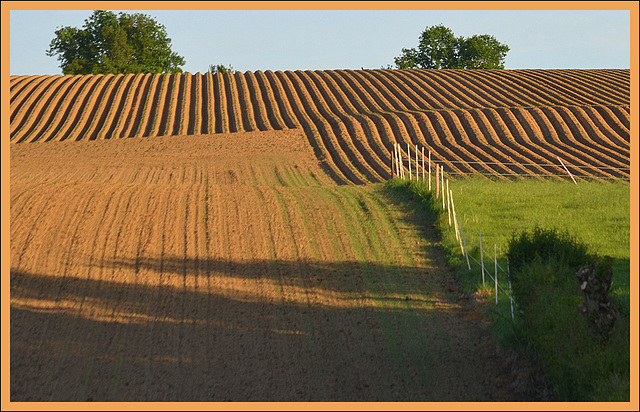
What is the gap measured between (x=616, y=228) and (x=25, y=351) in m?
15.3

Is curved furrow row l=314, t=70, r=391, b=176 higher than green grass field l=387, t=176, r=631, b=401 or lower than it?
higher

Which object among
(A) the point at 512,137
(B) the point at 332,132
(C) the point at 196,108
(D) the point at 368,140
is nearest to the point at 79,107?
(C) the point at 196,108

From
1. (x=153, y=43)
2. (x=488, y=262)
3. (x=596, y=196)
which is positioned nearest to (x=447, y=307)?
(x=488, y=262)

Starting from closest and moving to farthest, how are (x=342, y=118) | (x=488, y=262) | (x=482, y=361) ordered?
(x=482, y=361) → (x=488, y=262) → (x=342, y=118)

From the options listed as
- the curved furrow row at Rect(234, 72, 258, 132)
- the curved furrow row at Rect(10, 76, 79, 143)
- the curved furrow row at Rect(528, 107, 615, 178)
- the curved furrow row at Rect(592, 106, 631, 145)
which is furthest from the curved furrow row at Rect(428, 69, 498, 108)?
the curved furrow row at Rect(10, 76, 79, 143)

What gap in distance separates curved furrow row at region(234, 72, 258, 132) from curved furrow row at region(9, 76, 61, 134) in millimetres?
13899

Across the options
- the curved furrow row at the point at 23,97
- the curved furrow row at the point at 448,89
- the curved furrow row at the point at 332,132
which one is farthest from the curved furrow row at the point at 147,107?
the curved furrow row at the point at 448,89

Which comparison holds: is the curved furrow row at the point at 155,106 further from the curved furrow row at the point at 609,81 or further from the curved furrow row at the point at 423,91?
the curved furrow row at the point at 609,81

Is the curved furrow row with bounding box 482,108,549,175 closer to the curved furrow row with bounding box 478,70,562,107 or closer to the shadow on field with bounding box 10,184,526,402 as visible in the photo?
the curved furrow row with bounding box 478,70,562,107

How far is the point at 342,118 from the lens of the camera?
41.9 metres

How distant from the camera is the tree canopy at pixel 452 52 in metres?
93.4

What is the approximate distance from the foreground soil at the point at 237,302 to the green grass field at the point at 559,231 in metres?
0.61

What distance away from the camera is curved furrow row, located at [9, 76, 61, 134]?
143ft

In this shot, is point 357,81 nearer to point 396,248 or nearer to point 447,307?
point 396,248
